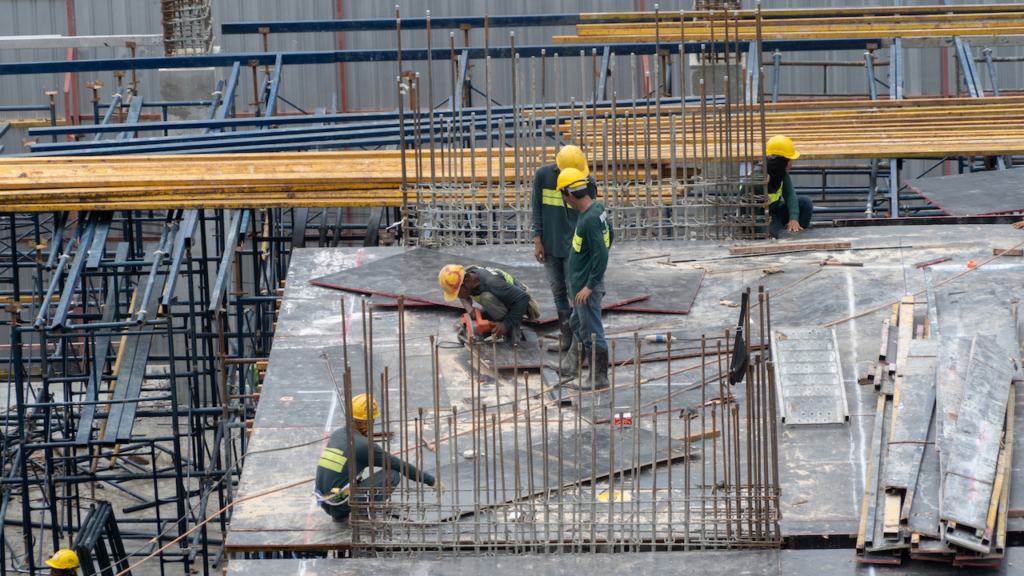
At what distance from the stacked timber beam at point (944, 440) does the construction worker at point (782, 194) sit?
3.83 m

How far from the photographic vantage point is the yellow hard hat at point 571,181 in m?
10.7

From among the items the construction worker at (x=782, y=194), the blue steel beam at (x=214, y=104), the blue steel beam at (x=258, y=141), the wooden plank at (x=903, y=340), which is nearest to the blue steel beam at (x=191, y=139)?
the blue steel beam at (x=258, y=141)

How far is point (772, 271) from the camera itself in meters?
13.8

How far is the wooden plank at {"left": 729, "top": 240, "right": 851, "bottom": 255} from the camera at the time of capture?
14445mm

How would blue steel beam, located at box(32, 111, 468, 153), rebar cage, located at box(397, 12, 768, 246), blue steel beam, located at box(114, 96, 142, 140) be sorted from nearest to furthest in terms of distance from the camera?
rebar cage, located at box(397, 12, 768, 246) < blue steel beam, located at box(32, 111, 468, 153) < blue steel beam, located at box(114, 96, 142, 140)

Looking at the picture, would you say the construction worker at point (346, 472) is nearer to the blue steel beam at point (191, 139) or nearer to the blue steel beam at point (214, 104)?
the blue steel beam at point (191, 139)

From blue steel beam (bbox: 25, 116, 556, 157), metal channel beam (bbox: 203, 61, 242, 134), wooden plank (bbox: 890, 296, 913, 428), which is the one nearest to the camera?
wooden plank (bbox: 890, 296, 913, 428)

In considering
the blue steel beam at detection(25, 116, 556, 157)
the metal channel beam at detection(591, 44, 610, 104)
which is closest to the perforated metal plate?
the blue steel beam at detection(25, 116, 556, 157)

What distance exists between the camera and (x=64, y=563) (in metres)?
12.5

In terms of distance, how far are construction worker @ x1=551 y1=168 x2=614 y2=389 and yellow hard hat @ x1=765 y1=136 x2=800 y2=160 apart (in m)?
4.27

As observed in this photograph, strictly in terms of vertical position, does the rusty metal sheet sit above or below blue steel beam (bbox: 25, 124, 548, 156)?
below

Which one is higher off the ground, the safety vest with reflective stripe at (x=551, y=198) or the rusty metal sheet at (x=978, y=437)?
the safety vest with reflective stripe at (x=551, y=198)

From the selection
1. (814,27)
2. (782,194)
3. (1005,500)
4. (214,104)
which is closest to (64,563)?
(1005,500)

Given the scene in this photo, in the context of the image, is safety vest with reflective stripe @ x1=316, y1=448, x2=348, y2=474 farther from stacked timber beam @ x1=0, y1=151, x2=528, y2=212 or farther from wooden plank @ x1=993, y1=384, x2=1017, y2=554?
stacked timber beam @ x1=0, y1=151, x2=528, y2=212
